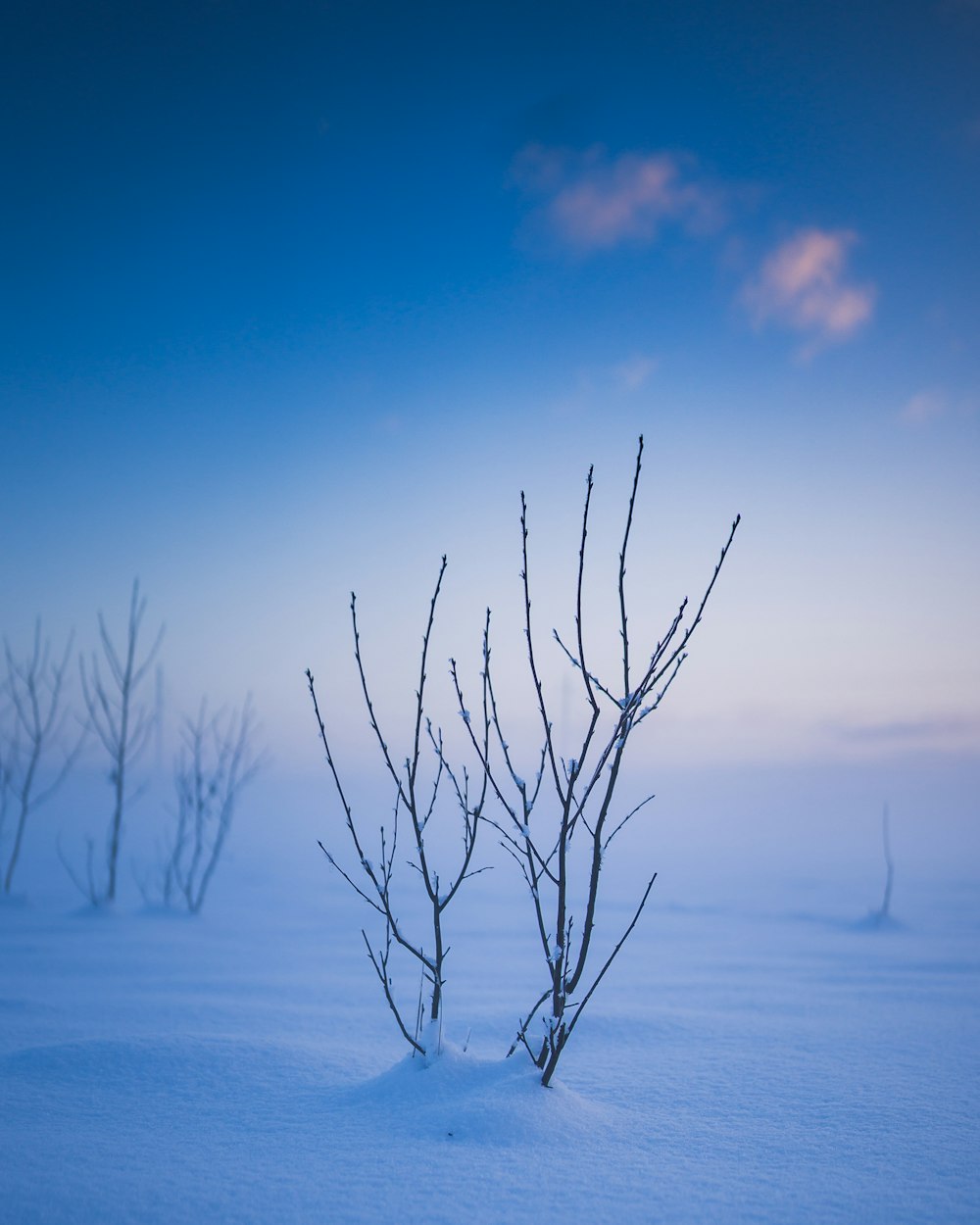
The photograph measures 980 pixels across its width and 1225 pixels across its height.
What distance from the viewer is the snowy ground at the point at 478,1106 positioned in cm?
206

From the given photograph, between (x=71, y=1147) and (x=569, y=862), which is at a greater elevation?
(x=569, y=862)

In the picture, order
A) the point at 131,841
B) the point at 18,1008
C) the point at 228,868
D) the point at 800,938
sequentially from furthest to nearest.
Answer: the point at 131,841, the point at 228,868, the point at 800,938, the point at 18,1008

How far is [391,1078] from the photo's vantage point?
285 cm

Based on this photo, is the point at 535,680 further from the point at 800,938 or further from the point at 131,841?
the point at 131,841

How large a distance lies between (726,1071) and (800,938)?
8512mm

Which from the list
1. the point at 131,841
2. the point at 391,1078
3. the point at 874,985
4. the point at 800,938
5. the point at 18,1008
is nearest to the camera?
the point at 391,1078

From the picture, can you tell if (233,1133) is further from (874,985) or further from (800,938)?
(800,938)

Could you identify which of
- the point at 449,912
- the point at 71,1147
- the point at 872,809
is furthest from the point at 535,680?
the point at 872,809

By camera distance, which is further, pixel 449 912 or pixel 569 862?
pixel 449 912

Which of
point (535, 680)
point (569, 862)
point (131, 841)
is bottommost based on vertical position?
point (131, 841)

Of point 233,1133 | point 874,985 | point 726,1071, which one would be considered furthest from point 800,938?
point 233,1133

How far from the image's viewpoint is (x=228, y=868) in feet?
64.2

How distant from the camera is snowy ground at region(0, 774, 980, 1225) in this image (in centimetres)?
206

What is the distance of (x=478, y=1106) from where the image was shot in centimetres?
252
